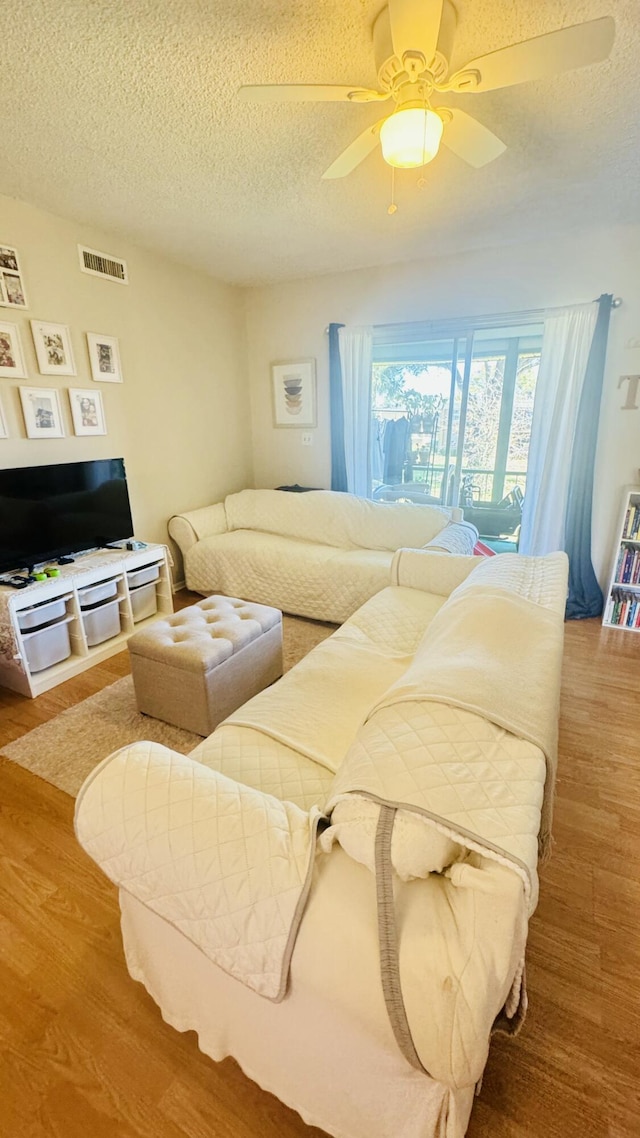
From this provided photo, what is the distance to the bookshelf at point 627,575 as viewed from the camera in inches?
116

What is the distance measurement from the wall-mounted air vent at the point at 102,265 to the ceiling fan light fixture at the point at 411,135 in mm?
2092

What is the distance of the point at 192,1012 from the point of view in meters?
0.99

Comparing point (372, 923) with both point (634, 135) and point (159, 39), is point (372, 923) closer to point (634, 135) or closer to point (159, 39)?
point (159, 39)

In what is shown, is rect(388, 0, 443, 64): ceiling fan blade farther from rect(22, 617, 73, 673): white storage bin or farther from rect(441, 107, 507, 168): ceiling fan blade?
rect(22, 617, 73, 673): white storage bin

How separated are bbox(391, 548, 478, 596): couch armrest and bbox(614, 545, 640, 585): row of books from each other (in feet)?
4.55

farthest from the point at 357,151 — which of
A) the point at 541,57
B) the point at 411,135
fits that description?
the point at 541,57

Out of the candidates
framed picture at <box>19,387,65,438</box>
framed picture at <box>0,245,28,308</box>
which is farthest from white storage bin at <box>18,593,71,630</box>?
framed picture at <box>0,245,28,308</box>

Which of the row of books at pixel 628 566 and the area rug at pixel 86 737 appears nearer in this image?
the area rug at pixel 86 737

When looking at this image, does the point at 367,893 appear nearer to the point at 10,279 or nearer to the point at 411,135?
the point at 411,135

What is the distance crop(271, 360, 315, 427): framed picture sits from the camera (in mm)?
3893

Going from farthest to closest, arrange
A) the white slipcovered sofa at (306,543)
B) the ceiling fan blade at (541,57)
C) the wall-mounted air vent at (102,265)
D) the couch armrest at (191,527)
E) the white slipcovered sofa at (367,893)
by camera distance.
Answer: the couch armrest at (191,527)
the white slipcovered sofa at (306,543)
the wall-mounted air vent at (102,265)
the ceiling fan blade at (541,57)
the white slipcovered sofa at (367,893)

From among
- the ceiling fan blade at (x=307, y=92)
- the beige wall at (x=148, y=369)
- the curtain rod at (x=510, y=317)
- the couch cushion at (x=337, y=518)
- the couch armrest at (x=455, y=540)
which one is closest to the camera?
the ceiling fan blade at (x=307, y=92)

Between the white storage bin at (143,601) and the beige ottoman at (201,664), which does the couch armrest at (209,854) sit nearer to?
the beige ottoman at (201,664)

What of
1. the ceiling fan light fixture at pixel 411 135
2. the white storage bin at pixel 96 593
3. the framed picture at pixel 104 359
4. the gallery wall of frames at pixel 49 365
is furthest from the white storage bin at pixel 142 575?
the ceiling fan light fixture at pixel 411 135
